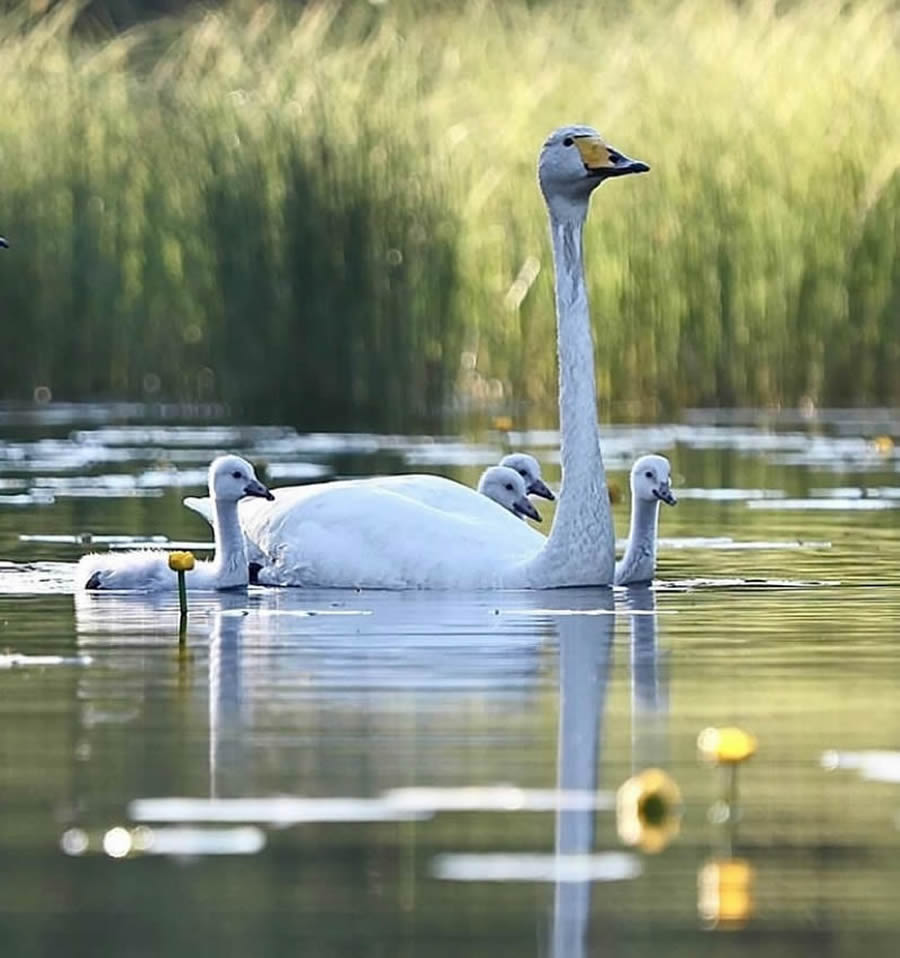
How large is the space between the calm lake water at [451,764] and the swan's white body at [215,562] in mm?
119

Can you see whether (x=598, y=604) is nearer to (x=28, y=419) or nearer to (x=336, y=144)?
(x=28, y=419)

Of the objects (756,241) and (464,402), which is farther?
(464,402)

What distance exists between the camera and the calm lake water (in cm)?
545

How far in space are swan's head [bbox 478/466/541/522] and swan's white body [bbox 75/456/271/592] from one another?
1617 mm

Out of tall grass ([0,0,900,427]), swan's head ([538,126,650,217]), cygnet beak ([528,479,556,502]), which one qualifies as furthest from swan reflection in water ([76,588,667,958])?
tall grass ([0,0,900,427])

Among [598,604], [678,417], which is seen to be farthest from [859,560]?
[678,417]

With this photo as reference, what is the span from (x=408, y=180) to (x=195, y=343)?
1.80 meters

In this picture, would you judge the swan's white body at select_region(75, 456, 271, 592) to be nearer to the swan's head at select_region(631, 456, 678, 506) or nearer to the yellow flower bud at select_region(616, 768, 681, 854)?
the swan's head at select_region(631, 456, 678, 506)

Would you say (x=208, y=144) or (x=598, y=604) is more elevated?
(x=208, y=144)

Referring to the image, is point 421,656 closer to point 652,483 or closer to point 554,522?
point 554,522

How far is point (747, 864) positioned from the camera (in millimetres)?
5898

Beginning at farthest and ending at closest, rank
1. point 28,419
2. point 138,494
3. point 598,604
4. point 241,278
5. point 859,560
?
1. point 241,278
2. point 28,419
3. point 138,494
4. point 859,560
5. point 598,604

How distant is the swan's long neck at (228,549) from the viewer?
11609 millimetres

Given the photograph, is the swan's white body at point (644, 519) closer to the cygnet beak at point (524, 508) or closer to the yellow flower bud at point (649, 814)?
the cygnet beak at point (524, 508)
